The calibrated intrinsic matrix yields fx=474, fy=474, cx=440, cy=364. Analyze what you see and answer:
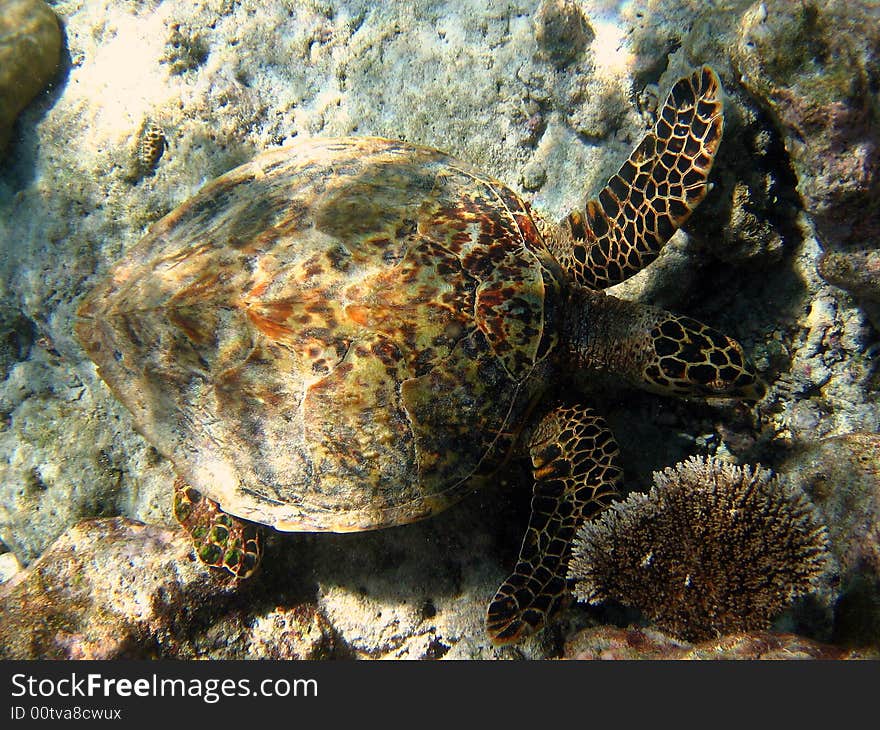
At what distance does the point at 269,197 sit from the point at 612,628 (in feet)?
9.34

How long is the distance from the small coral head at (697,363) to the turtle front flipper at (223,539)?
7.58 feet

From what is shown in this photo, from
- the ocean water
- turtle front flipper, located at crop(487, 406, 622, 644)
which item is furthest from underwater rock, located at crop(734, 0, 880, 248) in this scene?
turtle front flipper, located at crop(487, 406, 622, 644)

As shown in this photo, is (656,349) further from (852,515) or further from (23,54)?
(23,54)

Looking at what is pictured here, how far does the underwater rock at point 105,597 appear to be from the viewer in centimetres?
236

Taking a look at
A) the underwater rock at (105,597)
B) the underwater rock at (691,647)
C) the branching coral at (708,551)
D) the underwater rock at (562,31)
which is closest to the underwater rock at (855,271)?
the branching coral at (708,551)

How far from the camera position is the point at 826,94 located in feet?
6.46

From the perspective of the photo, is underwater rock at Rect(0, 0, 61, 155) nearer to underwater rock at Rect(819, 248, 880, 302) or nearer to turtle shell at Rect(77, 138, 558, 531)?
turtle shell at Rect(77, 138, 558, 531)

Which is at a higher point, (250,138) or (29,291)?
(250,138)

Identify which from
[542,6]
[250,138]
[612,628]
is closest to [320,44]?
[250,138]

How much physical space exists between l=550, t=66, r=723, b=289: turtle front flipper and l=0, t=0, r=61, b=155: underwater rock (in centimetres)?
431

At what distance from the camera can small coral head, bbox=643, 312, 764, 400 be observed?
7.35 ft

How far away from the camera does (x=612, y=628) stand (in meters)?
2.24

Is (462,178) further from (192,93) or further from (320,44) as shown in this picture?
(192,93)

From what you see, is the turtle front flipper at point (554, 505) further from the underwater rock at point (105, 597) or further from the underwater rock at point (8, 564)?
the underwater rock at point (8, 564)
